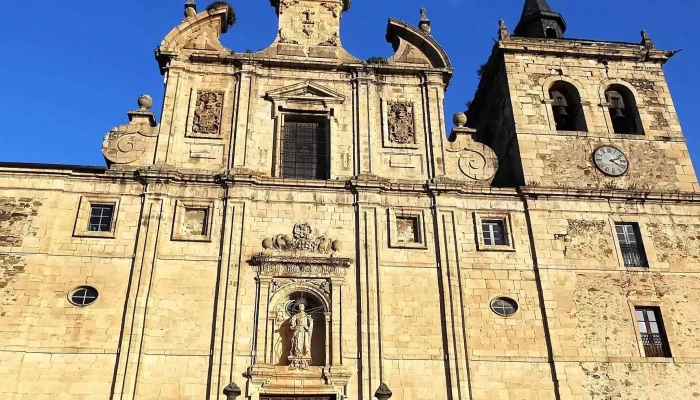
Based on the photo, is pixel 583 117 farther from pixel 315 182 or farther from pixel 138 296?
pixel 138 296

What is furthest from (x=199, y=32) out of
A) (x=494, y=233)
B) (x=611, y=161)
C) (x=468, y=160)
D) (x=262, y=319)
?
(x=611, y=161)

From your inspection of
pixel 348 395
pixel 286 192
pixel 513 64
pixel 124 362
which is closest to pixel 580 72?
pixel 513 64

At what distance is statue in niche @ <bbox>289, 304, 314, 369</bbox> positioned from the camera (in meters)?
15.4

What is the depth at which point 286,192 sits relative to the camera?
1759 centimetres

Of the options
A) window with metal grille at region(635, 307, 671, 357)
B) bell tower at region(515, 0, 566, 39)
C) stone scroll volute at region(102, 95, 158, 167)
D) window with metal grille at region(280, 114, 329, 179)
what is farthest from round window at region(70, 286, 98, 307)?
bell tower at region(515, 0, 566, 39)

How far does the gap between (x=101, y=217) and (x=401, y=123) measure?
28.1 ft

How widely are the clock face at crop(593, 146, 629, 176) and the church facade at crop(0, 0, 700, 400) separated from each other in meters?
0.05

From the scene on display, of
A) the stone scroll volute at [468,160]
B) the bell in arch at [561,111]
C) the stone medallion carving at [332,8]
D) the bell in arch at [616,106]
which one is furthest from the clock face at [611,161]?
the stone medallion carving at [332,8]

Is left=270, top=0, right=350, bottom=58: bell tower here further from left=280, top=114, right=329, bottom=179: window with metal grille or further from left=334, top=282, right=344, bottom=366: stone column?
left=334, top=282, right=344, bottom=366: stone column

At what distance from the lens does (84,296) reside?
15758mm

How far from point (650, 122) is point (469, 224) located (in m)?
7.10

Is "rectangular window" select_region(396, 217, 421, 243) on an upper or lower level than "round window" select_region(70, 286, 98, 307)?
upper

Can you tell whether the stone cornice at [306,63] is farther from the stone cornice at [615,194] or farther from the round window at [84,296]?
the round window at [84,296]

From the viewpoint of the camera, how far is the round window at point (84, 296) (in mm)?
15656
